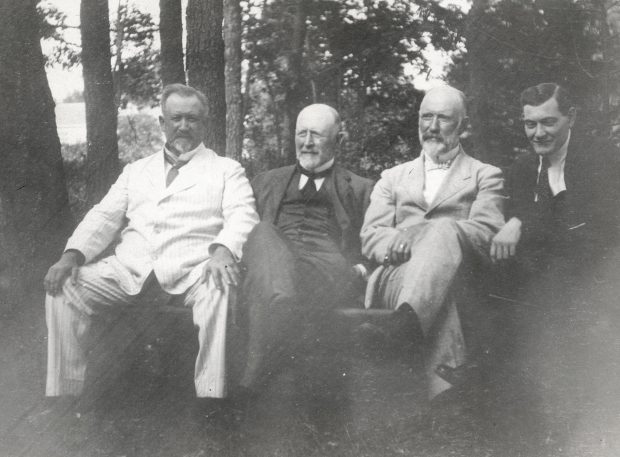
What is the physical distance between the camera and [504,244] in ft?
11.0

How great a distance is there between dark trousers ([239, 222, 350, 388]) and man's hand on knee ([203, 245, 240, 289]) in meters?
0.07

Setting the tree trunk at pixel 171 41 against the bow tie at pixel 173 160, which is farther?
the tree trunk at pixel 171 41

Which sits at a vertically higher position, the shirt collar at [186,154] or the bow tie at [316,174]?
the shirt collar at [186,154]

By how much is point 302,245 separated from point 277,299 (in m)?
0.72

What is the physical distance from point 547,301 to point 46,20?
414 cm

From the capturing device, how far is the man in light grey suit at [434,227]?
10.4 ft

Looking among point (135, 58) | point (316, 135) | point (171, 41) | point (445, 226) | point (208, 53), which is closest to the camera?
point (445, 226)

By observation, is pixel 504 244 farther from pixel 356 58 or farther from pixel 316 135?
pixel 356 58

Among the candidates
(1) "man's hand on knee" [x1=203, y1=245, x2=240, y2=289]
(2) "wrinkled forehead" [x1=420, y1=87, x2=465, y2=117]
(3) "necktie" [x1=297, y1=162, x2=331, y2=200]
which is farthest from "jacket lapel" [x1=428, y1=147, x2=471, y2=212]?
(1) "man's hand on knee" [x1=203, y1=245, x2=240, y2=289]

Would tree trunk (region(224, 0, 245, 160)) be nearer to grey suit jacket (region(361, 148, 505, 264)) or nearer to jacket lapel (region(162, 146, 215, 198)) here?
jacket lapel (region(162, 146, 215, 198))

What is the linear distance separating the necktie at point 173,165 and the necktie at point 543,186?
80.4 inches

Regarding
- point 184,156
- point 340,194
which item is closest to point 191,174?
point 184,156

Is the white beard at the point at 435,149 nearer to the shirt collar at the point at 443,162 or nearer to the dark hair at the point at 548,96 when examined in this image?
the shirt collar at the point at 443,162

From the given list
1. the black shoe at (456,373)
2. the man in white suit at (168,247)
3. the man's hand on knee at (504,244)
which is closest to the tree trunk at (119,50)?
the man in white suit at (168,247)
